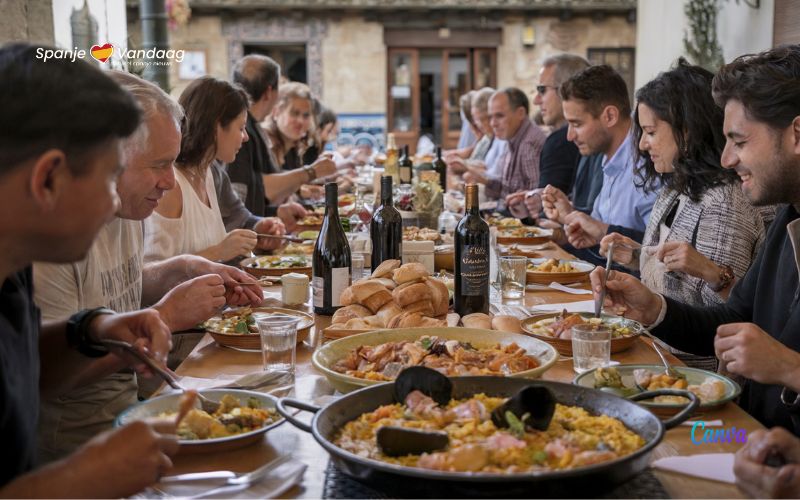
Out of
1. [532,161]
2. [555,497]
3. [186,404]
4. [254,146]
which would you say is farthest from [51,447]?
[532,161]

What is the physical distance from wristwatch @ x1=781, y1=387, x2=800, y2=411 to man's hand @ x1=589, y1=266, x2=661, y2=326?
46 cm

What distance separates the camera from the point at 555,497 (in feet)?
3.72

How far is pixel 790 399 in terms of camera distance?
192 centimetres

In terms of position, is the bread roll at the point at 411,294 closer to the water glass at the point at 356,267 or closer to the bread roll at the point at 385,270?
the bread roll at the point at 385,270

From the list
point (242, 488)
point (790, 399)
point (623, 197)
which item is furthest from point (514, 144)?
point (242, 488)

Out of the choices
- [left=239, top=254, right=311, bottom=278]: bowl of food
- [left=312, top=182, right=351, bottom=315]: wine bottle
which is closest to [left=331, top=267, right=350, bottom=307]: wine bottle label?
[left=312, top=182, right=351, bottom=315]: wine bottle

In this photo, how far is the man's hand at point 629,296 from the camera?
231cm

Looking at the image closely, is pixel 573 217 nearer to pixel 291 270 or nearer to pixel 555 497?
pixel 291 270

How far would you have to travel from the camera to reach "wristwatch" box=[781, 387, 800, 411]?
1805 mm

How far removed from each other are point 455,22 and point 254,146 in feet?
42.3

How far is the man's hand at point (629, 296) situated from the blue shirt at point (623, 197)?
155 cm

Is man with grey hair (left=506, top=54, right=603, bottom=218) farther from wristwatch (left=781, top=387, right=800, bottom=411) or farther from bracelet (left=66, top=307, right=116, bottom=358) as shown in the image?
bracelet (left=66, top=307, right=116, bottom=358)

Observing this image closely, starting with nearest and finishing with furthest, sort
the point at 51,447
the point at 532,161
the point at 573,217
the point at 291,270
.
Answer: the point at 51,447 → the point at 291,270 → the point at 573,217 → the point at 532,161

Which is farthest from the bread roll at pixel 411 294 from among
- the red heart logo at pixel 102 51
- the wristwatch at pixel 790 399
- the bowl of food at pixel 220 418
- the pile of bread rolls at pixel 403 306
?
the red heart logo at pixel 102 51
